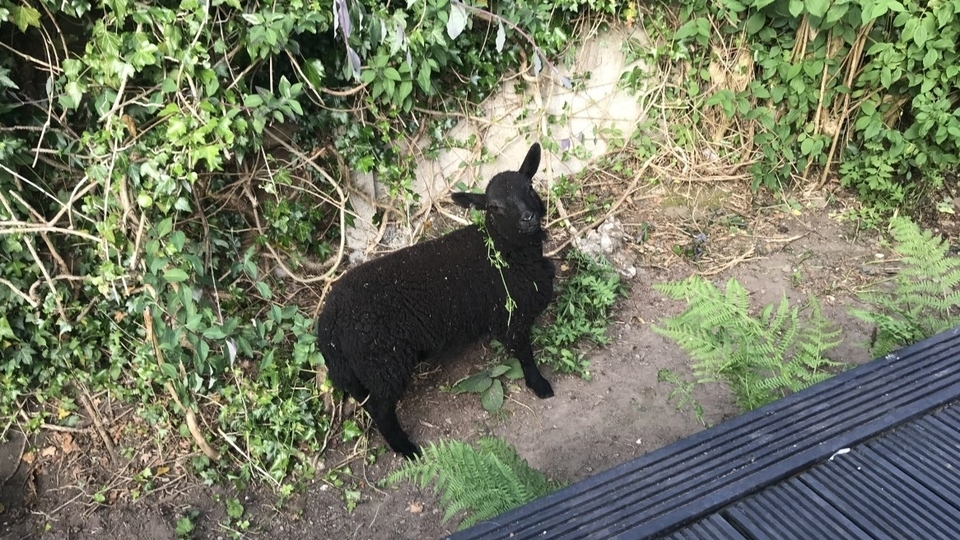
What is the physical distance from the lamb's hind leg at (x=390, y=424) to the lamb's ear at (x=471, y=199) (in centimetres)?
119

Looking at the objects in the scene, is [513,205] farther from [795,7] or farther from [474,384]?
[795,7]

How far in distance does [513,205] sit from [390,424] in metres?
1.39

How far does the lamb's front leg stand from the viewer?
3.60 m

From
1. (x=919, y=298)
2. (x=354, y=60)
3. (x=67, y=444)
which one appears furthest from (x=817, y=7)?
(x=67, y=444)

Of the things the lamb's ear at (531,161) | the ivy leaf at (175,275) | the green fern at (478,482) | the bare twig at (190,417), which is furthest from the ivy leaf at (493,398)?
the ivy leaf at (175,275)

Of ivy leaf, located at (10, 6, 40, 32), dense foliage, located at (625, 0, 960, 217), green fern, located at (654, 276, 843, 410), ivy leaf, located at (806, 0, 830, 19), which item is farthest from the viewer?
dense foliage, located at (625, 0, 960, 217)

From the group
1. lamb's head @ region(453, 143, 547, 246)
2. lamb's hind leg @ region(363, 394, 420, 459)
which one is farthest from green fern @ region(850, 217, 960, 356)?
lamb's hind leg @ region(363, 394, 420, 459)

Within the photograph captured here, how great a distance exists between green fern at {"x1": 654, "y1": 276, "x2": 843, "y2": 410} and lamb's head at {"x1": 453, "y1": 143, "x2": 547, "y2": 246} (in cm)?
92

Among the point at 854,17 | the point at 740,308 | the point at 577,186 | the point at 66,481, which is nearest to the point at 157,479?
the point at 66,481

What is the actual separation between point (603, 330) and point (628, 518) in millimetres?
2712

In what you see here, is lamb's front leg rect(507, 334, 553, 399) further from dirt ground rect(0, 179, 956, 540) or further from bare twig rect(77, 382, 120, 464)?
bare twig rect(77, 382, 120, 464)

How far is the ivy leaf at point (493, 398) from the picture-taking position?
3.58 m

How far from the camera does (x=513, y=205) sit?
321 cm

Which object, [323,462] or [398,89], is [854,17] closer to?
[398,89]
